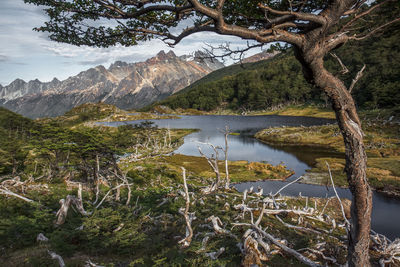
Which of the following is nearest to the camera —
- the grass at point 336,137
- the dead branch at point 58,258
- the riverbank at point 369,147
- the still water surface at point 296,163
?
the dead branch at point 58,258

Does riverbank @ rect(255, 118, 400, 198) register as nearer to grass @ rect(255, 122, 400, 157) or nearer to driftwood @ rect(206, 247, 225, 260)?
grass @ rect(255, 122, 400, 157)

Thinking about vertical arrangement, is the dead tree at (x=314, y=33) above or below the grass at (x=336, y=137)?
above

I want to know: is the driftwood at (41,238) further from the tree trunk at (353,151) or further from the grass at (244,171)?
the grass at (244,171)

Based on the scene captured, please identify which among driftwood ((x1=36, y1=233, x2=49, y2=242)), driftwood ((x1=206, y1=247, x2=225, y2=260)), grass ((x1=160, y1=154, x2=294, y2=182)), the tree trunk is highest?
the tree trunk

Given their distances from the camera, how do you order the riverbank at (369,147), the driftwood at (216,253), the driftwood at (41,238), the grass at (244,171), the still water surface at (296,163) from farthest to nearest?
the grass at (244,171) < the riverbank at (369,147) < the still water surface at (296,163) < the driftwood at (41,238) < the driftwood at (216,253)

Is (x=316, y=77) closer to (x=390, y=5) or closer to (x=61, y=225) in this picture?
(x=390, y=5)

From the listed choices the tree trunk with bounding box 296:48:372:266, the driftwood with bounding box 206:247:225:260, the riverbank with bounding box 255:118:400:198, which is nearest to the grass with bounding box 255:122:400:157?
the riverbank with bounding box 255:118:400:198

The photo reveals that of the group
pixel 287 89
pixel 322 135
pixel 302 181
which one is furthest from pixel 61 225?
pixel 287 89

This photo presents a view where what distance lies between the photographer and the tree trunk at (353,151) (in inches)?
216

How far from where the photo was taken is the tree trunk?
5484 mm

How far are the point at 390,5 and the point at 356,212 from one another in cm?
618

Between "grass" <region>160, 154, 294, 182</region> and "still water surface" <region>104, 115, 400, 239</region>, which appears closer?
"still water surface" <region>104, 115, 400, 239</region>

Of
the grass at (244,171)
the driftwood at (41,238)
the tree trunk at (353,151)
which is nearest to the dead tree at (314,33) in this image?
the tree trunk at (353,151)

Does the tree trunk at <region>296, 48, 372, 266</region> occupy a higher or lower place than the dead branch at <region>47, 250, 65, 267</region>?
higher
